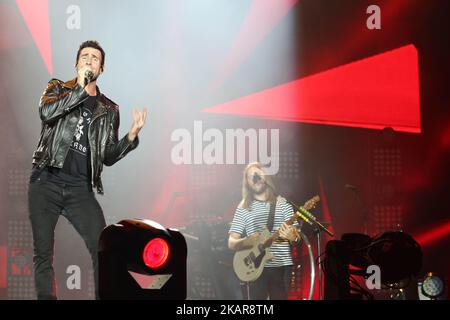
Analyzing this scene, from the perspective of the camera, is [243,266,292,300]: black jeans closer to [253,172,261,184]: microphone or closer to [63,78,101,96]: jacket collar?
[253,172,261,184]: microphone

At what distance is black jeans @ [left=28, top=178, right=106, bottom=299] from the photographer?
3977 mm

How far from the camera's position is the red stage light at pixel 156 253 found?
2061 millimetres

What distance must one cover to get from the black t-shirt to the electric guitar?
1.41m

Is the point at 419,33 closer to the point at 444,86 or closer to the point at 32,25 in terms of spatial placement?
the point at 444,86

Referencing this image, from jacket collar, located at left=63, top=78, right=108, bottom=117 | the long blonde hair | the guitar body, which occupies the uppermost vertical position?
jacket collar, located at left=63, top=78, right=108, bottom=117

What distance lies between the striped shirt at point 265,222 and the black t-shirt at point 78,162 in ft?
4.30

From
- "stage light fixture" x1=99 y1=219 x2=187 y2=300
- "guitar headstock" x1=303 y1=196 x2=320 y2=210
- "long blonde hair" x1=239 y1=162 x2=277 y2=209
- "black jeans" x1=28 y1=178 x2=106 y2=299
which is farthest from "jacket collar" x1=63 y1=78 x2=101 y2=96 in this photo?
"stage light fixture" x1=99 y1=219 x2=187 y2=300

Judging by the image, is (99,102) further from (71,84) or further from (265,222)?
(265,222)

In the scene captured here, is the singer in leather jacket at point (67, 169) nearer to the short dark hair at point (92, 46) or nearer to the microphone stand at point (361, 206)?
the short dark hair at point (92, 46)

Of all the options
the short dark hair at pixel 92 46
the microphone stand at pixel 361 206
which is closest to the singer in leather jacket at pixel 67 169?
the short dark hair at pixel 92 46

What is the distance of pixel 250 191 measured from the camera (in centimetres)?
502

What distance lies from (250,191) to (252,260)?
544mm

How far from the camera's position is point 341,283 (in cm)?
285

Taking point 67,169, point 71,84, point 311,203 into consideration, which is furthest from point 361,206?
point 71,84
